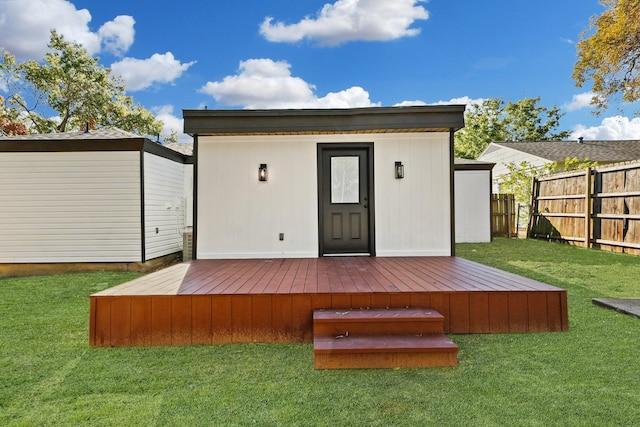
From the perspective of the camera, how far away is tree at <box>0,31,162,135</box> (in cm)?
1617

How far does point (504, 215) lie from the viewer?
1136cm

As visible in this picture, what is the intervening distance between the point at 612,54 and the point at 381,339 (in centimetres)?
1263

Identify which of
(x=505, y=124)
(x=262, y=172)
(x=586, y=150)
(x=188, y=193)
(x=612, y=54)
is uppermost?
(x=505, y=124)

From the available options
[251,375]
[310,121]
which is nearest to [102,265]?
[310,121]

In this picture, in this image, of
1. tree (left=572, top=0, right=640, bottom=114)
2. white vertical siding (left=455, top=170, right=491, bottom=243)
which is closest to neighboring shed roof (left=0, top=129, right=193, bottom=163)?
white vertical siding (left=455, top=170, right=491, bottom=243)

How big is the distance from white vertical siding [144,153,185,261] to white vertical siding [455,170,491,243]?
22.4 ft

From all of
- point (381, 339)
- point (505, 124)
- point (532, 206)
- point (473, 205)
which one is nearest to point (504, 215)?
point (532, 206)

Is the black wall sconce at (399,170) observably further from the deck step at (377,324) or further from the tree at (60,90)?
the tree at (60,90)

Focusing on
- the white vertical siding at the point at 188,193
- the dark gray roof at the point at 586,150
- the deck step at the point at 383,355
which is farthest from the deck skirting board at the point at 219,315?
the dark gray roof at the point at 586,150

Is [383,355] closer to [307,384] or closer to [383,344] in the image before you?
[383,344]

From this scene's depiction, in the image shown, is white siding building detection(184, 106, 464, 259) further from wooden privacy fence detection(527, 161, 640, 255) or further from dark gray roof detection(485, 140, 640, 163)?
dark gray roof detection(485, 140, 640, 163)

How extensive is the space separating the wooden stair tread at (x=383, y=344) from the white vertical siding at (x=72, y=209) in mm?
5109

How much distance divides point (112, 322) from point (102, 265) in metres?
4.17

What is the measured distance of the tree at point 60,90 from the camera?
16.2 meters
